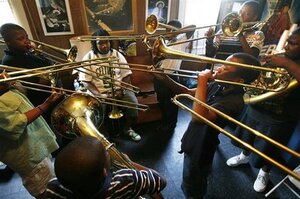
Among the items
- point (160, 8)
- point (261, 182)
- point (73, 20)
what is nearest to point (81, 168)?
point (261, 182)

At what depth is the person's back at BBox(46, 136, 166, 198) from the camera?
2.56ft

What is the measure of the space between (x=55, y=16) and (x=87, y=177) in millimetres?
3208

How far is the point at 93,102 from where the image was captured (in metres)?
1.77

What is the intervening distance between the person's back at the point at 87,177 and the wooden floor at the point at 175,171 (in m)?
1.31

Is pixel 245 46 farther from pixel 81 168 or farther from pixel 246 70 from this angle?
pixel 81 168

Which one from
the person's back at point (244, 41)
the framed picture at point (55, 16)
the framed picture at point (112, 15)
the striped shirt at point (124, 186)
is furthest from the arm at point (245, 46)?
the framed picture at point (55, 16)

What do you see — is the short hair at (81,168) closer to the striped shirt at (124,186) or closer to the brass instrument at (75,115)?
the striped shirt at (124,186)

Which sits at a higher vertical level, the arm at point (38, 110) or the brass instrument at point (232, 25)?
the brass instrument at point (232, 25)

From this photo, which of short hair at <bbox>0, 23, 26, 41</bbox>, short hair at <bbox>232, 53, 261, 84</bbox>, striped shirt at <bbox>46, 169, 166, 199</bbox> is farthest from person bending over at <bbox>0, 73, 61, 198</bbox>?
short hair at <bbox>232, 53, 261, 84</bbox>

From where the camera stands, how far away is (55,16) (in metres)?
3.09

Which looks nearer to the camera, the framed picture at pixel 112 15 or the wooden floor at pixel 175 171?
the wooden floor at pixel 175 171

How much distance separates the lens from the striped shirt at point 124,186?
904 millimetres

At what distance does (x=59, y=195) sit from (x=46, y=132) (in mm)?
929

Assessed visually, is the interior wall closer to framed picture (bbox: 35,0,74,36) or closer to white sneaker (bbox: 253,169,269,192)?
framed picture (bbox: 35,0,74,36)
